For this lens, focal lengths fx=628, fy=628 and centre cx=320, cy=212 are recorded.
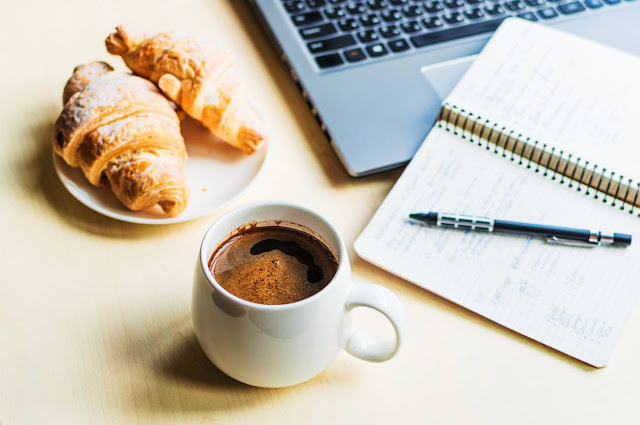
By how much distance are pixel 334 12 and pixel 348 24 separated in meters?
0.03

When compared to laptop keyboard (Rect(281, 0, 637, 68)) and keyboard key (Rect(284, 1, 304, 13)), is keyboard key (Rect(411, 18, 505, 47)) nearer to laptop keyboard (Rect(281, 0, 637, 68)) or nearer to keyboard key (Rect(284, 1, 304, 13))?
laptop keyboard (Rect(281, 0, 637, 68))

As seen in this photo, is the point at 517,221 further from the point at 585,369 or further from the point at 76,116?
the point at 76,116

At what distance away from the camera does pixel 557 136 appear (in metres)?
0.78

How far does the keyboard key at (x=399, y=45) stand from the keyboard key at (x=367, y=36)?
25mm

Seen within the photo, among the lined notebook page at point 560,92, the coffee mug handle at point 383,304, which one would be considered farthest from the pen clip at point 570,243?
the coffee mug handle at point 383,304

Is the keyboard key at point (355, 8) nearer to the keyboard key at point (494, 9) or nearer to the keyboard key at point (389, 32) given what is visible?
the keyboard key at point (389, 32)

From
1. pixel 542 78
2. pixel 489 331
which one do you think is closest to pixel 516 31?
pixel 542 78

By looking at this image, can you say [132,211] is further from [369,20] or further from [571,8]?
[571,8]

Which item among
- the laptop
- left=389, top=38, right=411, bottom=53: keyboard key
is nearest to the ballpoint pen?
the laptop

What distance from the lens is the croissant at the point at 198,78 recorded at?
28.2 inches

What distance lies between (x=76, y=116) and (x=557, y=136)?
56 cm

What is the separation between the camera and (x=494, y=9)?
3.18ft

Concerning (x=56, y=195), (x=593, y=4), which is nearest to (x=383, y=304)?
(x=56, y=195)

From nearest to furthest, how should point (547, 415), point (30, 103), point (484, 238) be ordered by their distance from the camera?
point (547, 415)
point (484, 238)
point (30, 103)
